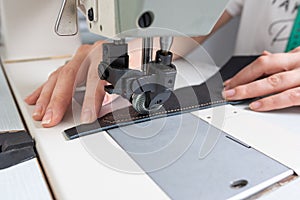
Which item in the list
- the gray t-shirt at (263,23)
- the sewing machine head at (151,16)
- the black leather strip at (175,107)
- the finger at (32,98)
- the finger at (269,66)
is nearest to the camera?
the sewing machine head at (151,16)

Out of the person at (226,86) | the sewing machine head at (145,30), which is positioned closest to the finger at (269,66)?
the person at (226,86)

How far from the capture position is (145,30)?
0.54 metres

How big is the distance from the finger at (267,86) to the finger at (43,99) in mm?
447

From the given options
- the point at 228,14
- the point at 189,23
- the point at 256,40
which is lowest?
the point at 256,40

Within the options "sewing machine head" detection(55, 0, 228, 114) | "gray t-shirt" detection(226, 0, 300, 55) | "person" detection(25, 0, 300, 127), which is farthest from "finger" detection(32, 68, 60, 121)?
"gray t-shirt" detection(226, 0, 300, 55)

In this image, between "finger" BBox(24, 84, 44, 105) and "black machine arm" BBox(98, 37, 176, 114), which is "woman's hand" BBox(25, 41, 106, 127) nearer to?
"finger" BBox(24, 84, 44, 105)

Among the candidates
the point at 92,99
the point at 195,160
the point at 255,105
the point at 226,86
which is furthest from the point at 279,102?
the point at 92,99

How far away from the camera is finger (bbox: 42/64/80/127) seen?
29.4 inches

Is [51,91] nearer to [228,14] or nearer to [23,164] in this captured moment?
[23,164]

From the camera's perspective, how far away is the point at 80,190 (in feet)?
1.76

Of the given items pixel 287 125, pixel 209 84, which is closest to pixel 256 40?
pixel 209 84

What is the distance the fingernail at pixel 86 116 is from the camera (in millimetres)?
733

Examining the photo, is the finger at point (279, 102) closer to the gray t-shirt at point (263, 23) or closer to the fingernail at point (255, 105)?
the fingernail at point (255, 105)

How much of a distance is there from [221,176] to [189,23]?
26 centimetres
